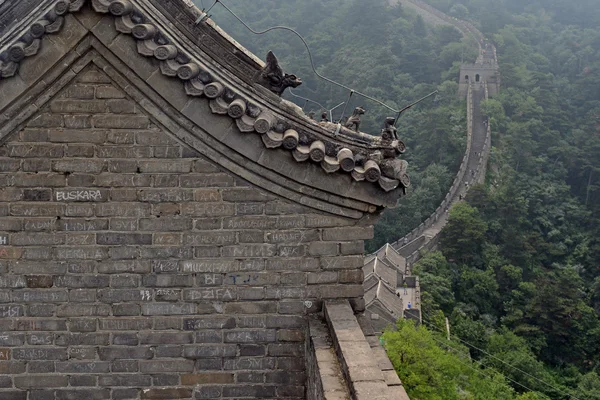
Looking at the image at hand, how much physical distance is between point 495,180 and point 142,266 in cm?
7115

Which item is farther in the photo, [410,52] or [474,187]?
[410,52]

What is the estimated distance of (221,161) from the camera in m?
6.82

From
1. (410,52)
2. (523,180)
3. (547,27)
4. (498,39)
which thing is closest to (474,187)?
(523,180)

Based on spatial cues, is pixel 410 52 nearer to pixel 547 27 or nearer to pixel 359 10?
pixel 359 10

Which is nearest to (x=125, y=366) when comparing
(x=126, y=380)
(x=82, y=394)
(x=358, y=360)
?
(x=126, y=380)

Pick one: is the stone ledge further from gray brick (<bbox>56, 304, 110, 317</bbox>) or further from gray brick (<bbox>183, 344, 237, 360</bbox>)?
gray brick (<bbox>56, 304, 110, 317</bbox>)

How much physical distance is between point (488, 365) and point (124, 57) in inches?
1641

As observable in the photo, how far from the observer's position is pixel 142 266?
6.92 metres

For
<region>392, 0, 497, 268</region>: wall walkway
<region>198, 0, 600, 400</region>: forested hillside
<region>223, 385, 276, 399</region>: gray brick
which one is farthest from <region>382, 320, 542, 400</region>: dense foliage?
<region>392, 0, 497, 268</region>: wall walkway

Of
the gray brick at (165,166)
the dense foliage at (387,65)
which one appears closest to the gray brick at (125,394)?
the gray brick at (165,166)

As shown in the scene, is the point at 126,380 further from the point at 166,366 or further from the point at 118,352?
the point at 166,366

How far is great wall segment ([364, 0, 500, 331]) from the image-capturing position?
3994cm

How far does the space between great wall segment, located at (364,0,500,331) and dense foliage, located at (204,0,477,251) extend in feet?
4.21

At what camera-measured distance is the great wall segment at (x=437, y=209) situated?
3994cm
